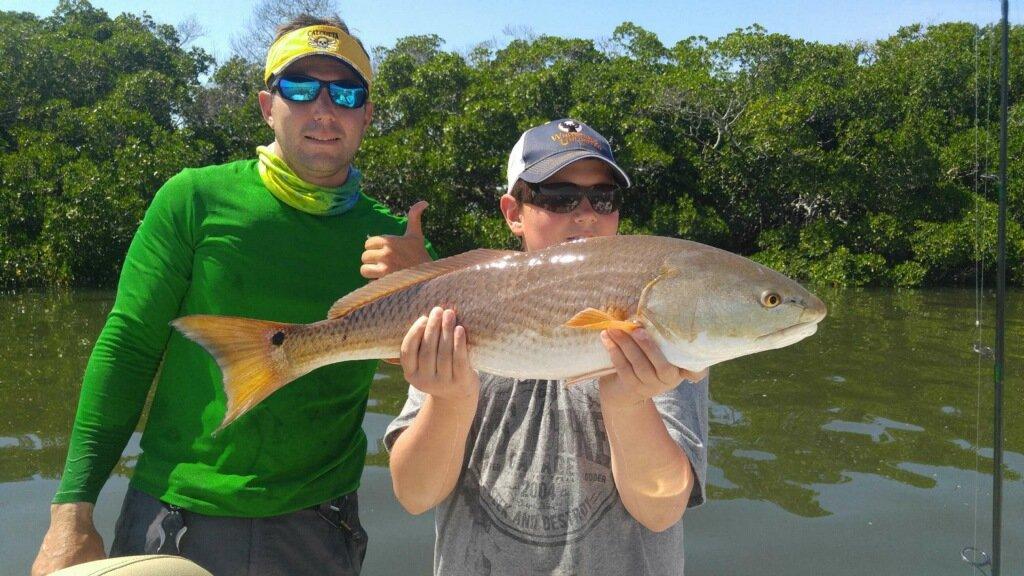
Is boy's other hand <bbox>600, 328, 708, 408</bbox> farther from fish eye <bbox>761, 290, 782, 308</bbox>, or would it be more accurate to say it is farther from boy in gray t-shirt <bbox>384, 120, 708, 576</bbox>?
fish eye <bbox>761, 290, 782, 308</bbox>

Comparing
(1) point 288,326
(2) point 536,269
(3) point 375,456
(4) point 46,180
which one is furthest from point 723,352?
(4) point 46,180

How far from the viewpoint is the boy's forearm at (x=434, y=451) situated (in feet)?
6.43

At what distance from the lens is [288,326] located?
2170 mm

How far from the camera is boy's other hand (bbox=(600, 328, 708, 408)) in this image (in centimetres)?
186

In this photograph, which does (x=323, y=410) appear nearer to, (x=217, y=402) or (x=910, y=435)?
(x=217, y=402)

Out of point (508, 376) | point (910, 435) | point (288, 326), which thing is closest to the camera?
point (508, 376)

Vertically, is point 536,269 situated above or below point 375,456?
above

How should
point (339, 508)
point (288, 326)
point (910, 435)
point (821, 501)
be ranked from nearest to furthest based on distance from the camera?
point (288, 326), point (339, 508), point (821, 501), point (910, 435)

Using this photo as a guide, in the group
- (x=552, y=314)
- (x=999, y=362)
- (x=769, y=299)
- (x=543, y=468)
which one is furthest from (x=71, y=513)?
(x=999, y=362)

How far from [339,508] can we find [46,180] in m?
21.6

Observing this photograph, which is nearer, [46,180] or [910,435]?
[910,435]

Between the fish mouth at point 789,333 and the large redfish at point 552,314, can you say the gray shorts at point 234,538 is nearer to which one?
the large redfish at point 552,314

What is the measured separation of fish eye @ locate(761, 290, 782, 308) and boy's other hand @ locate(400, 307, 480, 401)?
747 millimetres

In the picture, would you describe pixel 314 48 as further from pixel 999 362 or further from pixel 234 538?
pixel 999 362
